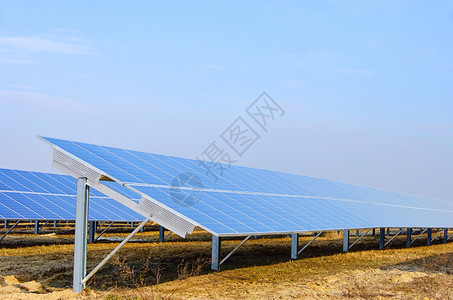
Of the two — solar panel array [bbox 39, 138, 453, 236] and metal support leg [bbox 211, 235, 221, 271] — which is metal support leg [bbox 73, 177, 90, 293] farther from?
metal support leg [bbox 211, 235, 221, 271]

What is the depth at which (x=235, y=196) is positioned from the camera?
1791 cm

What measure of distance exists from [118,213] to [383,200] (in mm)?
17163

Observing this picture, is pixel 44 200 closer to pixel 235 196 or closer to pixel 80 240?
pixel 235 196

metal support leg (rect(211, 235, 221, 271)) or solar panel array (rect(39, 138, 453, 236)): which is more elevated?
solar panel array (rect(39, 138, 453, 236))

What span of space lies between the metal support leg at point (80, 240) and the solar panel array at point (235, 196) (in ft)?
2.64

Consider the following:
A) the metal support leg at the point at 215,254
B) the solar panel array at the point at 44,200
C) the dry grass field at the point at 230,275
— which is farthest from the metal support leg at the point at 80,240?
the solar panel array at the point at 44,200

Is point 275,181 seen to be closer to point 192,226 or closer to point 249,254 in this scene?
point 249,254

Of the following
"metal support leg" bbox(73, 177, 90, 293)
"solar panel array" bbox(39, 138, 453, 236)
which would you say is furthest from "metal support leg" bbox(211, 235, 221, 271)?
"metal support leg" bbox(73, 177, 90, 293)

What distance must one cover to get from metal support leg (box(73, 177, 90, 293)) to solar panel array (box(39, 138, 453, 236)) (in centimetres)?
80

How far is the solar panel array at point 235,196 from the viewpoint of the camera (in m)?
13.7

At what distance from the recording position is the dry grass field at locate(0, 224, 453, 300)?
43.7ft

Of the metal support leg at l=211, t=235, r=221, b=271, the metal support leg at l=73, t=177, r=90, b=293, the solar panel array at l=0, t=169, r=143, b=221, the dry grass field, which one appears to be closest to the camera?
the metal support leg at l=73, t=177, r=90, b=293

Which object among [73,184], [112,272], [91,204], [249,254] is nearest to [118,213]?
[91,204]

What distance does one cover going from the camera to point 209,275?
54.9 feet
